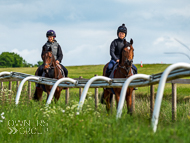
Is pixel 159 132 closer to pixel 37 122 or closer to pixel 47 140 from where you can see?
pixel 47 140

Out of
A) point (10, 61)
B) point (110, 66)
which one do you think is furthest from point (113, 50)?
point (10, 61)

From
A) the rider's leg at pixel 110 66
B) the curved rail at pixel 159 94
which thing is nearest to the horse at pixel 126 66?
the rider's leg at pixel 110 66

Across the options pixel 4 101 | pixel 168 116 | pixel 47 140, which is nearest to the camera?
pixel 47 140

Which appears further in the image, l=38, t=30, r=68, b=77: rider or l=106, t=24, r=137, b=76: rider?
l=38, t=30, r=68, b=77: rider

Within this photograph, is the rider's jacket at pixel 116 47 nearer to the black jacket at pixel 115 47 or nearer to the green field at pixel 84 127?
the black jacket at pixel 115 47

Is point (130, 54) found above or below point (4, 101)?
above

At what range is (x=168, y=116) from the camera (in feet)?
31.4

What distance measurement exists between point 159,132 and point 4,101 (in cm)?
678

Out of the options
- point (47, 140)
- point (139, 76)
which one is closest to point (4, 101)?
point (47, 140)

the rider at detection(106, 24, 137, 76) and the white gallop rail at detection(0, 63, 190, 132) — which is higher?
the rider at detection(106, 24, 137, 76)

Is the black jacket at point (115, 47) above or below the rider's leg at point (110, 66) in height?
above

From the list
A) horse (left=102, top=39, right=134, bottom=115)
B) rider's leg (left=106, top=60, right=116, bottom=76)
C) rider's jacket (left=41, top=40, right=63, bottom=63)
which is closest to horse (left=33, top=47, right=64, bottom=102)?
rider's jacket (left=41, top=40, right=63, bottom=63)

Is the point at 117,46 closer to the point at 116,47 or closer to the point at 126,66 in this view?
the point at 116,47

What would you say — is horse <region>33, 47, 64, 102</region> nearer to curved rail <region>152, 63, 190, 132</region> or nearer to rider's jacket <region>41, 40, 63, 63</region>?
rider's jacket <region>41, 40, 63, 63</region>
